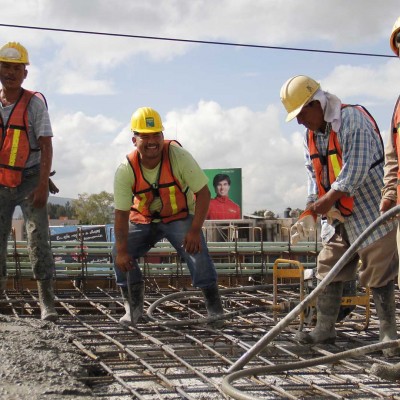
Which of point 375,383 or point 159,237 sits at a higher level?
point 159,237

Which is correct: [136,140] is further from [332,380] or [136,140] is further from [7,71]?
[332,380]

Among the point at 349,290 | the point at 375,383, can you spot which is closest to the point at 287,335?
the point at 349,290

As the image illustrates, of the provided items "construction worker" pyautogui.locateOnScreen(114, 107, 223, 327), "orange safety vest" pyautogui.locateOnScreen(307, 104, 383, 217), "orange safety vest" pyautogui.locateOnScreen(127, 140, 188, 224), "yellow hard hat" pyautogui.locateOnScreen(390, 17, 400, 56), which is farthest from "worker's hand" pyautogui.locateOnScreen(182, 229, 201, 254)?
"yellow hard hat" pyautogui.locateOnScreen(390, 17, 400, 56)

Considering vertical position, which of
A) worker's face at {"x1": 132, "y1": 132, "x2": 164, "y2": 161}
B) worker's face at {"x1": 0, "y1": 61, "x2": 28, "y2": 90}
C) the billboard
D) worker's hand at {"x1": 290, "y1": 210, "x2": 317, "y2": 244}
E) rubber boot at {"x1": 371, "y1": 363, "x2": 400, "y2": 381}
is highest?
the billboard

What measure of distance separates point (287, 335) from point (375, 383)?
140 centimetres

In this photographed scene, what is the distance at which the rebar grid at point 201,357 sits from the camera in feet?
12.2

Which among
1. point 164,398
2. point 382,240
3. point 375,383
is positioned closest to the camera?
point 164,398

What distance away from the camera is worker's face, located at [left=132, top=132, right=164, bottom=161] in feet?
17.5

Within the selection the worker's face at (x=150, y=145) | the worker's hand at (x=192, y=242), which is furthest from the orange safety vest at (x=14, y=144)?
the worker's hand at (x=192, y=242)

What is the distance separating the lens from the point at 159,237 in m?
5.75

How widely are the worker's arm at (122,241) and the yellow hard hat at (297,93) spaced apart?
1350 millimetres

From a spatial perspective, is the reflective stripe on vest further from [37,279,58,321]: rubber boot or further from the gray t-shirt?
[37,279,58,321]: rubber boot

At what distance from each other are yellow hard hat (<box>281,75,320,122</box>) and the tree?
46.7 meters

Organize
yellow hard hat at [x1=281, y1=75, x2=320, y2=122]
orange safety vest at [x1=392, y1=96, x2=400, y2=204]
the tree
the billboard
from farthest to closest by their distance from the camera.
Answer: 1. the tree
2. the billboard
3. yellow hard hat at [x1=281, y1=75, x2=320, y2=122]
4. orange safety vest at [x1=392, y1=96, x2=400, y2=204]
